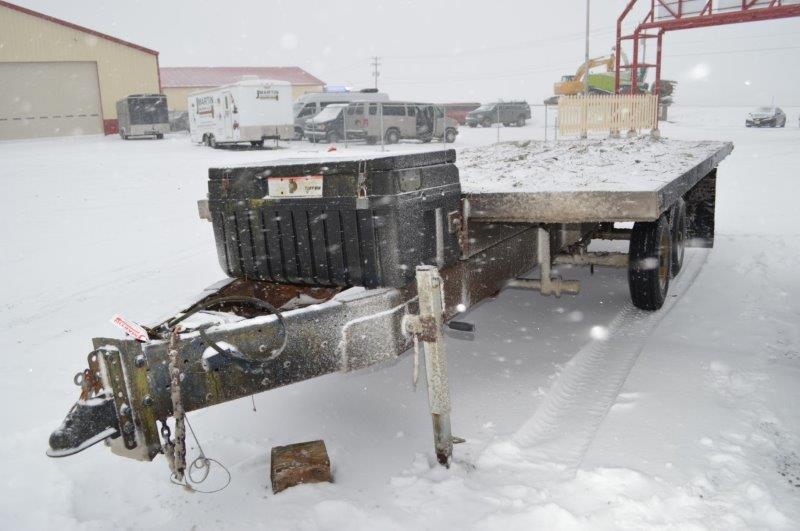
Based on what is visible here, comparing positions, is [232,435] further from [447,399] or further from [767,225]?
[767,225]

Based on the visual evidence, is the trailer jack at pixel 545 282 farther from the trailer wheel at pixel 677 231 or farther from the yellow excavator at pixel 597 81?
the yellow excavator at pixel 597 81

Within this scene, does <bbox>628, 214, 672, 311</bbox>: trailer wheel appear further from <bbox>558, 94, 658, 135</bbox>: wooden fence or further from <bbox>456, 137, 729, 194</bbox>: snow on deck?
<bbox>558, 94, 658, 135</bbox>: wooden fence

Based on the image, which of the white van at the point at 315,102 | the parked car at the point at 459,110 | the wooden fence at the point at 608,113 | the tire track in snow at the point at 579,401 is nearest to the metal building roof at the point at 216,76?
the parked car at the point at 459,110

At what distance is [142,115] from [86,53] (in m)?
6.98

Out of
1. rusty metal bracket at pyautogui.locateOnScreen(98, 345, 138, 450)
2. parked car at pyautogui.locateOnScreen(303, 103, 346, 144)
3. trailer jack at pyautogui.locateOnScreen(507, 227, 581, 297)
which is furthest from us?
parked car at pyautogui.locateOnScreen(303, 103, 346, 144)

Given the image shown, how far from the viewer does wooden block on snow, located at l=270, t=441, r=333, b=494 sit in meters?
2.97

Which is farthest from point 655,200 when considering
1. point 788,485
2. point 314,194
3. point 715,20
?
point 715,20

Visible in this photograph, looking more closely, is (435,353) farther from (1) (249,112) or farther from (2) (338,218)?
(1) (249,112)

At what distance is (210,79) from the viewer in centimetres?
5462

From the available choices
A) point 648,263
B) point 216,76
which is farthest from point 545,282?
point 216,76

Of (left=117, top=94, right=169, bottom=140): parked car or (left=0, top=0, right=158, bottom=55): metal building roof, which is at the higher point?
(left=0, top=0, right=158, bottom=55): metal building roof

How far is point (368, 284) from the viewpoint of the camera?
10.5ft

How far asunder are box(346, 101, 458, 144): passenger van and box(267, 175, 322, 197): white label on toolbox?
21.0 metres

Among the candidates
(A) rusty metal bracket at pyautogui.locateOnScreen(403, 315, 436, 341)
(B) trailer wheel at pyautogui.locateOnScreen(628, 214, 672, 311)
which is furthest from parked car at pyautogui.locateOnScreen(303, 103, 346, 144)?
(A) rusty metal bracket at pyautogui.locateOnScreen(403, 315, 436, 341)
